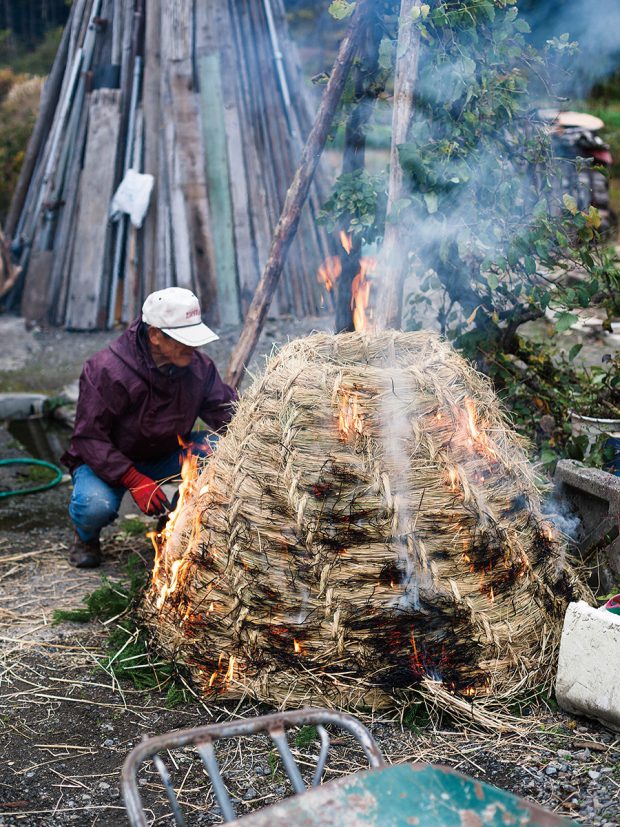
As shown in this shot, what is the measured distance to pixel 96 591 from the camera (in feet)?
14.9

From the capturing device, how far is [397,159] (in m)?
4.57

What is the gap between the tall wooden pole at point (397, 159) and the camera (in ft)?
14.6

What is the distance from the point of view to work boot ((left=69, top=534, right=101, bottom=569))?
5.13m

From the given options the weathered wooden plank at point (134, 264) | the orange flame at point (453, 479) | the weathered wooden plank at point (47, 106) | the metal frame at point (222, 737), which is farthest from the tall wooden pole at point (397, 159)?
the weathered wooden plank at point (47, 106)

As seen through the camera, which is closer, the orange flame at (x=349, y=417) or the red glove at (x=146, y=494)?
the orange flame at (x=349, y=417)

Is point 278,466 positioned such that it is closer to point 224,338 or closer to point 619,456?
point 619,456

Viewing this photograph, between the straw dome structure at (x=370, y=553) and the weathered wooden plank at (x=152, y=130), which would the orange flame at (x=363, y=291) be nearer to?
the straw dome structure at (x=370, y=553)

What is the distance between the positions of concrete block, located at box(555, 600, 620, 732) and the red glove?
210cm

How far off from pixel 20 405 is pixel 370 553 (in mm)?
5484

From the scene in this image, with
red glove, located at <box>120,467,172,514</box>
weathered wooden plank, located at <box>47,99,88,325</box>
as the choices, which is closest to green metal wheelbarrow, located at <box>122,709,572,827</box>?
red glove, located at <box>120,467,172,514</box>

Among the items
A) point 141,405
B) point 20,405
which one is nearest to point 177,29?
point 20,405

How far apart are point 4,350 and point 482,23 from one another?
258 inches

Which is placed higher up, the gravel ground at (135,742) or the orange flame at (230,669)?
the orange flame at (230,669)

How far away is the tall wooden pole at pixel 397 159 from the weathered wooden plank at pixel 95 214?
587 centimetres
